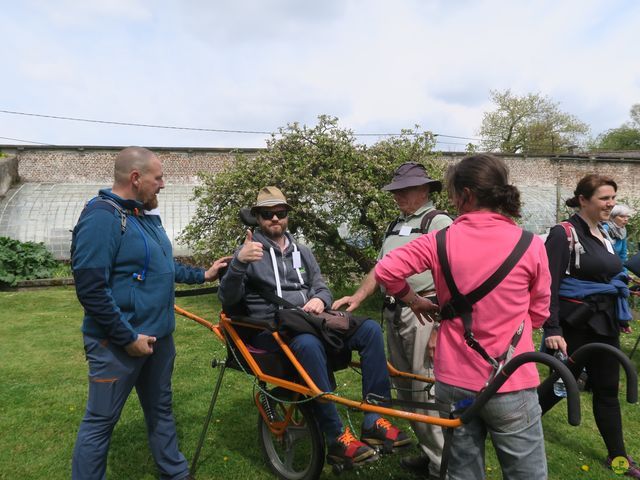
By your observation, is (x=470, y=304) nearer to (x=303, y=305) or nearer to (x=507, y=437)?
(x=507, y=437)

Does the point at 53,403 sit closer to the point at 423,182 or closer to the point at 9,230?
the point at 423,182

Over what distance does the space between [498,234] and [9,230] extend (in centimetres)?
1774

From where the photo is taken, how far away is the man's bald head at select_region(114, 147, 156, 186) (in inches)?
114

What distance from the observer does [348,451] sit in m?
2.85

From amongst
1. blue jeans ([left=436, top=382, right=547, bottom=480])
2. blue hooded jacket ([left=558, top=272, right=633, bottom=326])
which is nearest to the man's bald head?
blue jeans ([left=436, top=382, right=547, bottom=480])

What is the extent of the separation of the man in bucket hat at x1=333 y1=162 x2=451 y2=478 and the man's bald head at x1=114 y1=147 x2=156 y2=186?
65.5 inches

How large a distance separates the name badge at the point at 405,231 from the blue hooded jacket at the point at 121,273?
155 centimetres

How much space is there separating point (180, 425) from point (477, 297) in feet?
11.2

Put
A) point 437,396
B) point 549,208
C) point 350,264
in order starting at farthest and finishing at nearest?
point 549,208 < point 350,264 < point 437,396

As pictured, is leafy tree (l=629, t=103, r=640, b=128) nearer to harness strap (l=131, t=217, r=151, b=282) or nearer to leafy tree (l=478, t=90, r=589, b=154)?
leafy tree (l=478, t=90, r=589, b=154)

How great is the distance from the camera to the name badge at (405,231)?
3.51m

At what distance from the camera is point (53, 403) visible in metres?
→ 5.10

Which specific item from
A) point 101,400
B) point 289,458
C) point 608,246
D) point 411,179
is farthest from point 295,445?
point 608,246

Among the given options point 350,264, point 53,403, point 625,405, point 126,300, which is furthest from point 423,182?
point 350,264
